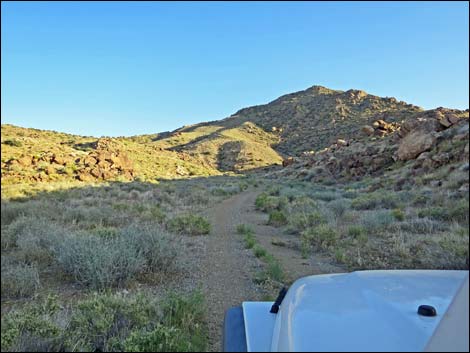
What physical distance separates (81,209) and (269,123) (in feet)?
287

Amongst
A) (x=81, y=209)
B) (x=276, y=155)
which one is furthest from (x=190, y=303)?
(x=276, y=155)

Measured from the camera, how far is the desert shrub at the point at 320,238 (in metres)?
8.52

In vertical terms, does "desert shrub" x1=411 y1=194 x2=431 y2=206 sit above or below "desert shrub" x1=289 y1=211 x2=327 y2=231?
above

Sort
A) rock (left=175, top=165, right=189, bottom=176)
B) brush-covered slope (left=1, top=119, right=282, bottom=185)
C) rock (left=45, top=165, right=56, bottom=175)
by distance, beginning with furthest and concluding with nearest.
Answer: rock (left=175, top=165, right=189, bottom=176) → rock (left=45, top=165, right=56, bottom=175) → brush-covered slope (left=1, top=119, right=282, bottom=185)

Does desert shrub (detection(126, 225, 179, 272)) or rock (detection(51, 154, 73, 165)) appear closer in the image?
rock (detection(51, 154, 73, 165))

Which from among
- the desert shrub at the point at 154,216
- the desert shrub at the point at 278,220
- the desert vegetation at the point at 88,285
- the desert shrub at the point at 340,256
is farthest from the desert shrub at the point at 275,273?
the desert shrub at the point at 278,220

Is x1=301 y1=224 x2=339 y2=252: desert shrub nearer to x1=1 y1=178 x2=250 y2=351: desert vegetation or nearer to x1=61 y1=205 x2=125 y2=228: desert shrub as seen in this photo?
x1=1 y1=178 x2=250 y2=351: desert vegetation

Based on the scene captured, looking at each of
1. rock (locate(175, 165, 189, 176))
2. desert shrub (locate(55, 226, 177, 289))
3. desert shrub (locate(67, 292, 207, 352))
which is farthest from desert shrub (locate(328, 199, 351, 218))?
rock (locate(175, 165, 189, 176))

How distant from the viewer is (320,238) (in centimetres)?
874

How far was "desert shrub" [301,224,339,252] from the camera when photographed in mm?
8516

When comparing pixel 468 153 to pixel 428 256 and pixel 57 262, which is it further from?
pixel 57 262

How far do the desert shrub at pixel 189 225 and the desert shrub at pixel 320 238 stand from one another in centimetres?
300

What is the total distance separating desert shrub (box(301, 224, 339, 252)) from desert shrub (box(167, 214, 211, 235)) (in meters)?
3.00

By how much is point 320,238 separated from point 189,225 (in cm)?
392
